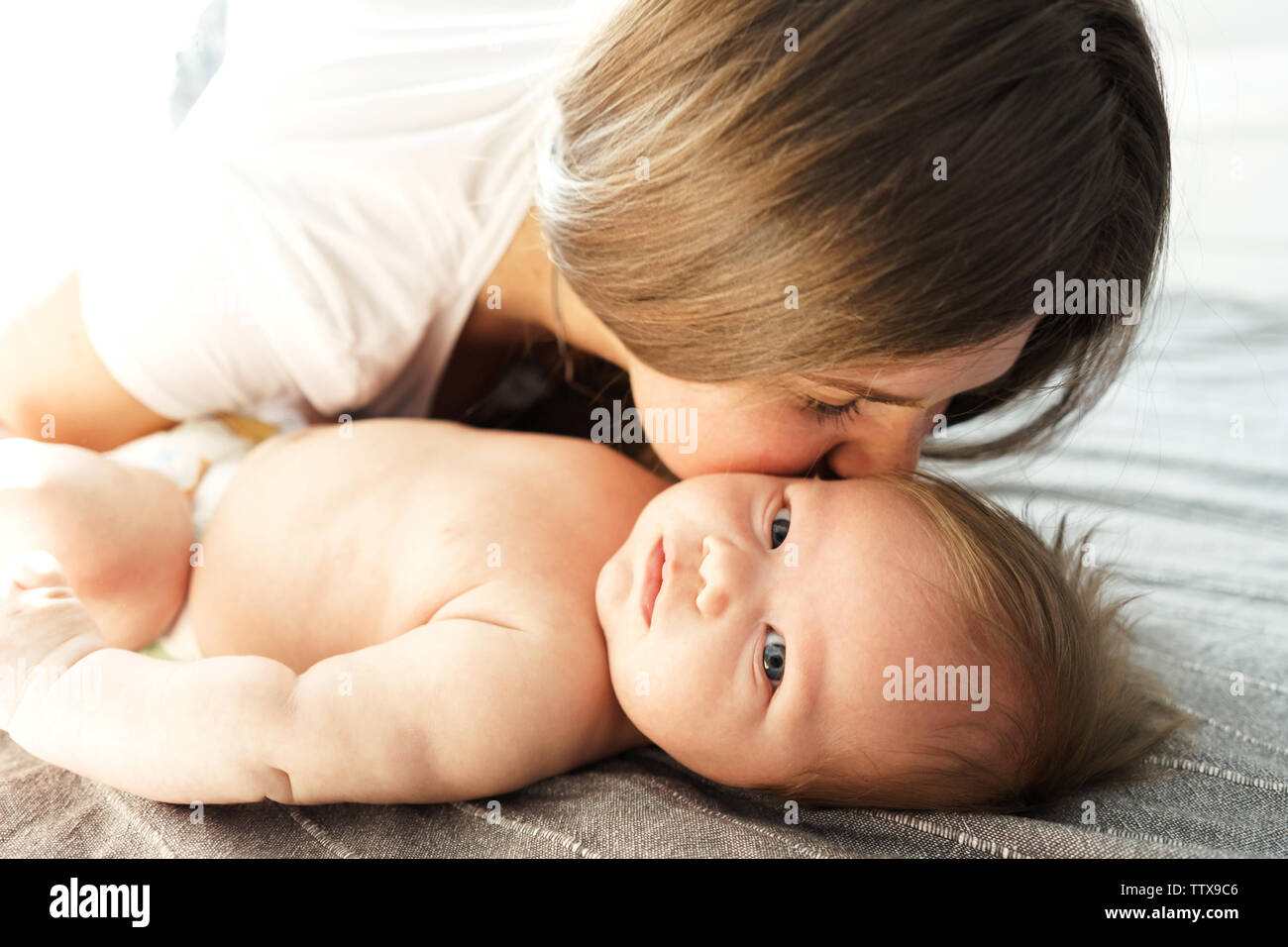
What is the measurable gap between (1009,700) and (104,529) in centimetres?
87

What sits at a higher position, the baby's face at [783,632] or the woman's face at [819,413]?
the woman's face at [819,413]

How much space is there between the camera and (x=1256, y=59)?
158cm

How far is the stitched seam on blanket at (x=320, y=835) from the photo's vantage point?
77 cm

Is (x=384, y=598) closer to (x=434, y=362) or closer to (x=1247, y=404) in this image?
(x=434, y=362)

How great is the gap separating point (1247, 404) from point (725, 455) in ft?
3.08

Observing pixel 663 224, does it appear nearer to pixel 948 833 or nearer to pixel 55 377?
pixel 948 833

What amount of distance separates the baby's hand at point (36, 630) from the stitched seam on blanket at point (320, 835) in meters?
0.23

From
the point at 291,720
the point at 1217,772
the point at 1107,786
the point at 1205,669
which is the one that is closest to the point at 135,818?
the point at 291,720

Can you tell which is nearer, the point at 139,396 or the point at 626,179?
the point at 626,179

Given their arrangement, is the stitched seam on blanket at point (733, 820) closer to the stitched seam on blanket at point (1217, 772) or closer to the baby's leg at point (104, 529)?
the stitched seam on blanket at point (1217, 772)

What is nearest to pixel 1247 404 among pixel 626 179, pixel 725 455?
pixel 725 455

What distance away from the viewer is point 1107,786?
92cm

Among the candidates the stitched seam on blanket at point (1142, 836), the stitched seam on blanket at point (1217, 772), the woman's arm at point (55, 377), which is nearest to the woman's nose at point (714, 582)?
the stitched seam on blanket at point (1142, 836)
